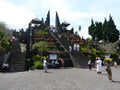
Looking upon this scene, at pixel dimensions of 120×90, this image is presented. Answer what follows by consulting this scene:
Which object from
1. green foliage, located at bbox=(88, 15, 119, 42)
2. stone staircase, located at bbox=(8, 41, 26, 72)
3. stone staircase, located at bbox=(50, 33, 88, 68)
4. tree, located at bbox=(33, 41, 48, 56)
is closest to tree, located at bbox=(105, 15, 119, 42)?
green foliage, located at bbox=(88, 15, 119, 42)

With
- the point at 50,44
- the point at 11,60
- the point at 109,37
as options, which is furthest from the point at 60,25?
the point at 11,60

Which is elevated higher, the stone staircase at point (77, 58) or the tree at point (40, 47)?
the tree at point (40, 47)

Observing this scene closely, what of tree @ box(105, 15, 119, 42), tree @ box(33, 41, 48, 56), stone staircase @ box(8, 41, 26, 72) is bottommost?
stone staircase @ box(8, 41, 26, 72)

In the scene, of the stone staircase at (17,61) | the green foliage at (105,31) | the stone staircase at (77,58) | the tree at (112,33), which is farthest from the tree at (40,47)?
the green foliage at (105,31)

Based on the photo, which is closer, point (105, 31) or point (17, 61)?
point (17, 61)

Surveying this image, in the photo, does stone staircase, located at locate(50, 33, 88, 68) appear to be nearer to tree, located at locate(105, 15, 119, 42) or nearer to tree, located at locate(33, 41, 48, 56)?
tree, located at locate(33, 41, 48, 56)

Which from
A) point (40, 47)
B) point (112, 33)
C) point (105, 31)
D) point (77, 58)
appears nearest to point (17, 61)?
point (40, 47)

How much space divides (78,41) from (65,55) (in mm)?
11799

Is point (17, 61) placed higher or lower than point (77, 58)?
lower

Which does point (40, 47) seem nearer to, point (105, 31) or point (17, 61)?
point (17, 61)

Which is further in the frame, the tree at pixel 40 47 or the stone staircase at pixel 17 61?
the tree at pixel 40 47

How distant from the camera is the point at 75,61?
43094mm

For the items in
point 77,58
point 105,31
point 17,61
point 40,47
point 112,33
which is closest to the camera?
point 17,61

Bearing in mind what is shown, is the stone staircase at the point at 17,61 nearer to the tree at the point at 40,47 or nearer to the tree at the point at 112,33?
the tree at the point at 40,47
